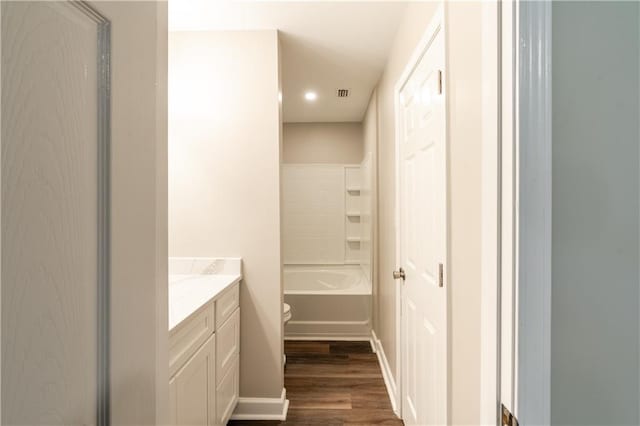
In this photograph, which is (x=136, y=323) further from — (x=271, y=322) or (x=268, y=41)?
(x=268, y=41)

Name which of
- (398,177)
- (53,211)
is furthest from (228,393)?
(53,211)

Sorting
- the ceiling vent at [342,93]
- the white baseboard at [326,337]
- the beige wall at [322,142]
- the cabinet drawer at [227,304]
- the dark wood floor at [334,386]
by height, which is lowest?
the dark wood floor at [334,386]

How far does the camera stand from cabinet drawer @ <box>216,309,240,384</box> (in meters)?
1.74

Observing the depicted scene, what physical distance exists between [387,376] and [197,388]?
154 centimetres

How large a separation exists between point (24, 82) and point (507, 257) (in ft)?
2.28

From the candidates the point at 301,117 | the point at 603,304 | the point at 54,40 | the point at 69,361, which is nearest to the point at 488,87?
the point at 603,304

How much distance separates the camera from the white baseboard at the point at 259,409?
6.91 ft

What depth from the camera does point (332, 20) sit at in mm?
2008

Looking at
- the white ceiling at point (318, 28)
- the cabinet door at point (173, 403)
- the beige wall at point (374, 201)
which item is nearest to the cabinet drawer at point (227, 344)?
the cabinet door at point (173, 403)

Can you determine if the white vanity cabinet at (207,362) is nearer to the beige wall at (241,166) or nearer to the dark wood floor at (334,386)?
the beige wall at (241,166)

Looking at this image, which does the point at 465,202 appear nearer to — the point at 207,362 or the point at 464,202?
the point at 464,202

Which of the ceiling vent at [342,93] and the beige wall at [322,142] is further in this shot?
the beige wall at [322,142]

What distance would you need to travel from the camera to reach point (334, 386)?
2.47 m

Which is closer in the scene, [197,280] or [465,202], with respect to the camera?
[465,202]
